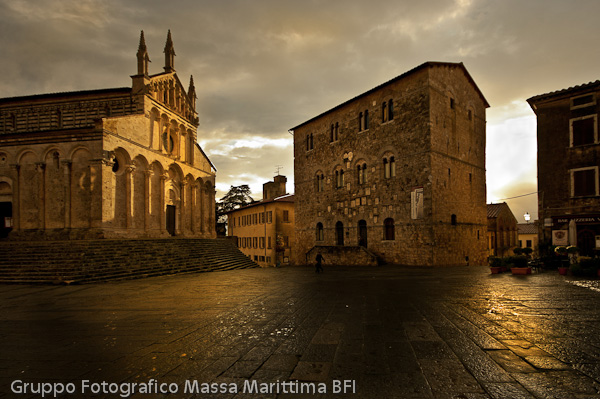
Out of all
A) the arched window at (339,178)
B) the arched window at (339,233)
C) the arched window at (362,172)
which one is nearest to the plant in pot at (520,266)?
the arched window at (362,172)

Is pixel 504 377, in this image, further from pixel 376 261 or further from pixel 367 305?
pixel 376 261

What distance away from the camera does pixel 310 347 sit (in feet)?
18.0

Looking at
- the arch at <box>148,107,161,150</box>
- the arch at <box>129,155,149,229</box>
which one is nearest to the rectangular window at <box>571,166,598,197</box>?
the arch at <box>129,155,149,229</box>

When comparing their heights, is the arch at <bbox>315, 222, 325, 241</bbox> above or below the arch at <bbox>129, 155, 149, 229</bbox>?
below

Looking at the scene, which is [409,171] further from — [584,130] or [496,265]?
[584,130]

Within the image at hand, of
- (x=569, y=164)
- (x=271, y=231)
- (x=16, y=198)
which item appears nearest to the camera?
(x=569, y=164)

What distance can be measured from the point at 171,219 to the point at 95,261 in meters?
13.9

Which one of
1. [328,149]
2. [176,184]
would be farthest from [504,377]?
[176,184]

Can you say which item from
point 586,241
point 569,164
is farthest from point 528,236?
point 569,164

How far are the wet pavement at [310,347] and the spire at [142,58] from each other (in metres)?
22.9

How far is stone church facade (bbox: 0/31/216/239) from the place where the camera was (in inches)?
910

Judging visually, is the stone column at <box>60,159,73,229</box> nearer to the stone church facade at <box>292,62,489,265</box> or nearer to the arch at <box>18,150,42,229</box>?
the arch at <box>18,150,42,229</box>

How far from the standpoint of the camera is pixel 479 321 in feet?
23.0

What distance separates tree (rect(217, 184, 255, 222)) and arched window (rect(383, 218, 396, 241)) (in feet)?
130
